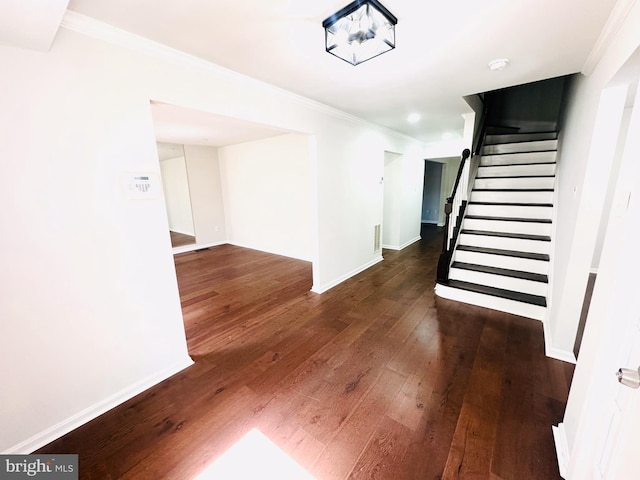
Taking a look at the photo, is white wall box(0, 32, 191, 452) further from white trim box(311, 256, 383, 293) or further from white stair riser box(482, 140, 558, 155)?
white stair riser box(482, 140, 558, 155)

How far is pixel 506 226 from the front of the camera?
11.1 ft

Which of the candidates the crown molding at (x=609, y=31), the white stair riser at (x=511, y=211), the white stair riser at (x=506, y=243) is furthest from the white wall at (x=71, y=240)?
the white stair riser at (x=511, y=211)

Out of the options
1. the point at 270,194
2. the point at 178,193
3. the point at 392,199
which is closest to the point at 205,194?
the point at 178,193

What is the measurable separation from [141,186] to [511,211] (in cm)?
422

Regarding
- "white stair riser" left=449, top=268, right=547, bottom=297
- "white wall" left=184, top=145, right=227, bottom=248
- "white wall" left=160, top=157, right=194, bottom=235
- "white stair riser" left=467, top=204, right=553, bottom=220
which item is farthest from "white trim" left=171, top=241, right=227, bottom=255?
"white stair riser" left=467, top=204, right=553, bottom=220

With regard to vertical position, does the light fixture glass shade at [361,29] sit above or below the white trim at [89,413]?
above

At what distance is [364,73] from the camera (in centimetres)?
215

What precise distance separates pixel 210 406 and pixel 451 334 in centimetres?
221

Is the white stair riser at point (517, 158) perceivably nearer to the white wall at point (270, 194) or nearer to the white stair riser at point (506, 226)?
the white stair riser at point (506, 226)

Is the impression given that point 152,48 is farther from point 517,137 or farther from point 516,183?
point 517,137

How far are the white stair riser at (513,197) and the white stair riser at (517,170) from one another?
409mm

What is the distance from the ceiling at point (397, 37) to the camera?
4.46ft

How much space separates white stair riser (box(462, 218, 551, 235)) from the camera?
10.5ft

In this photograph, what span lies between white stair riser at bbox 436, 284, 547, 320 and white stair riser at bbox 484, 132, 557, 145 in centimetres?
289
